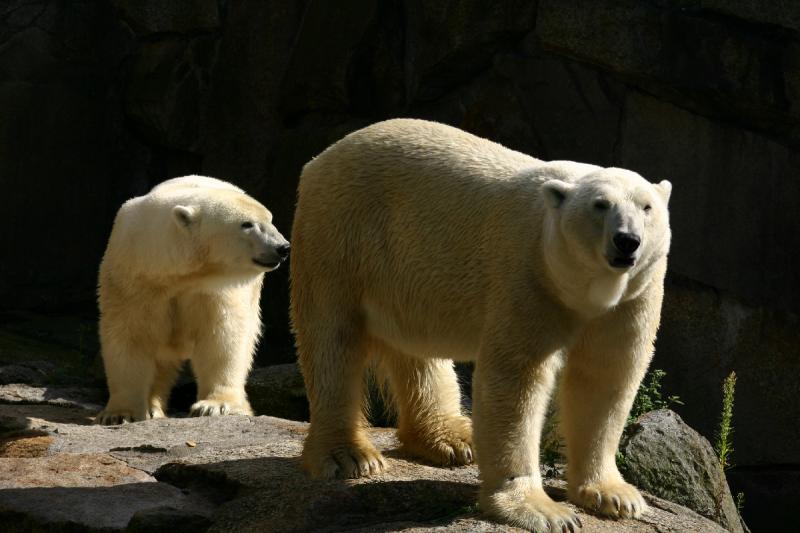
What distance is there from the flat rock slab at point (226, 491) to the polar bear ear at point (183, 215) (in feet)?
4.99

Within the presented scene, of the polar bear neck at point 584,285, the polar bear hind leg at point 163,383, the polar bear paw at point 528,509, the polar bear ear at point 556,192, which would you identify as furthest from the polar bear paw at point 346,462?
the polar bear hind leg at point 163,383

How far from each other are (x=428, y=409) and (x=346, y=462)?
58 centimetres

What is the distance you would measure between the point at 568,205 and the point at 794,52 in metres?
4.04

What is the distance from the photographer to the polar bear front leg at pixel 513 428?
Answer: 4223 mm

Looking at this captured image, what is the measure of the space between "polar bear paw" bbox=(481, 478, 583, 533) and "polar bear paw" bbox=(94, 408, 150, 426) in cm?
Answer: 337

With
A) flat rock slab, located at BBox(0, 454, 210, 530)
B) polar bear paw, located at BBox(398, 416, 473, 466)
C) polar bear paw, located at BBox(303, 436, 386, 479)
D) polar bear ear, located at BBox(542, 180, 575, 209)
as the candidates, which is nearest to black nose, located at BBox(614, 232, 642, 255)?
polar bear ear, located at BBox(542, 180, 575, 209)

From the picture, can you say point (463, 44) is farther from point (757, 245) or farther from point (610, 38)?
point (757, 245)

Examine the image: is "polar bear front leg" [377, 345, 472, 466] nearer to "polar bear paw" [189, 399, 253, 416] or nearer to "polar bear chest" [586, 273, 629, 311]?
"polar bear chest" [586, 273, 629, 311]

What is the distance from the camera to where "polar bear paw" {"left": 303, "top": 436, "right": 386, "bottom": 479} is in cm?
486

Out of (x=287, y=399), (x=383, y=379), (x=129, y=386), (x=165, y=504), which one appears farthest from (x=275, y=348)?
(x=165, y=504)

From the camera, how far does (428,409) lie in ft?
17.5

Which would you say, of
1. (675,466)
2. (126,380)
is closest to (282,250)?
(126,380)

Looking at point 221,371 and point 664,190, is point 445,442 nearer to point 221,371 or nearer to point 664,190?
point 664,190

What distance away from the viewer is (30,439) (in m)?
A: 6.03
